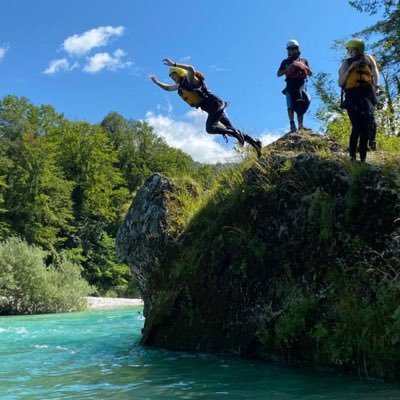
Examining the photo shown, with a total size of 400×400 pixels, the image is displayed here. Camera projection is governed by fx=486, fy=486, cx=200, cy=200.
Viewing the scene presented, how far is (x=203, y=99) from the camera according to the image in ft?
30.5

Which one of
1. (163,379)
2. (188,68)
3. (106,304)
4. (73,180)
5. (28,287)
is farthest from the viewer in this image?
(73,180)

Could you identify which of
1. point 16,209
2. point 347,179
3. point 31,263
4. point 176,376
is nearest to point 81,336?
point 176,376

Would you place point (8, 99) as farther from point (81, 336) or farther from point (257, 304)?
point (257, 304)

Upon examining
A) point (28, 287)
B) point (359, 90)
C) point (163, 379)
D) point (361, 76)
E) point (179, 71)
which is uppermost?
point (179, 71)

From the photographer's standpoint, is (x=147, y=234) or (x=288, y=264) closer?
(x=288, y=264)

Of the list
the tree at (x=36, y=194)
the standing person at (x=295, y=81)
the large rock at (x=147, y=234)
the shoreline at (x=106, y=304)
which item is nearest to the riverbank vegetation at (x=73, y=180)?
the tree at (x=36, y=194)

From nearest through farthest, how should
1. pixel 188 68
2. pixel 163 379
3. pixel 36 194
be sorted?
pixel 163 379 → pixel 188 68 → pixel 36 194

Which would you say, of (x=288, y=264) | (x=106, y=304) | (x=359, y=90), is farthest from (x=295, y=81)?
(x=106, y=304)

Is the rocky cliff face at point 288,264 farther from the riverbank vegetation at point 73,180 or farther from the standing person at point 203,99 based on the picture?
the riverbank vegetation at point 73,180

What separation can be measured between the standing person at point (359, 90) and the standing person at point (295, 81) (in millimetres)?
2136

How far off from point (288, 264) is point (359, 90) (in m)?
2.71

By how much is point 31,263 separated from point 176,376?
25.6 m

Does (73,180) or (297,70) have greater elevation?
(73,180)

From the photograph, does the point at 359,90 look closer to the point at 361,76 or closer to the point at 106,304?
the point at 361,76
